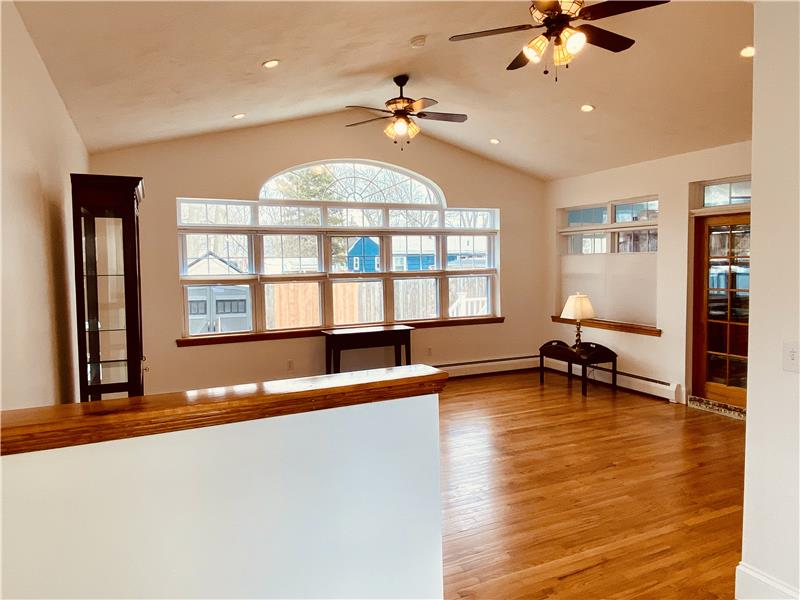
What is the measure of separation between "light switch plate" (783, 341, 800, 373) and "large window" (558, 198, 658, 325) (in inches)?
166

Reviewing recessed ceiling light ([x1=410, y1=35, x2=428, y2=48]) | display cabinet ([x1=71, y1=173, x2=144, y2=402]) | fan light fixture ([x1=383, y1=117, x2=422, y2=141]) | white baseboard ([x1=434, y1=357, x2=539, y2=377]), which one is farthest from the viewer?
white baseboard ([x1=434, y1=357, x2=539, y2=377])

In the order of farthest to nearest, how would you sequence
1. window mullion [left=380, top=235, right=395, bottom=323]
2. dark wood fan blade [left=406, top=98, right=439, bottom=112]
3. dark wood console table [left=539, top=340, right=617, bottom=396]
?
window mullion [left=380, top=235, right=395, bottom=323], dark wood console table [left=539, top=340, right=617, bottom=396], dark wood fan blade [left=406, top=98, right=439, bottom=112]

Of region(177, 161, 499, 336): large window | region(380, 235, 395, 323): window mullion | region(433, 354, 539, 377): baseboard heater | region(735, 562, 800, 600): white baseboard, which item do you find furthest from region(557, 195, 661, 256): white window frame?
region(735, 562, 800, 600): white baseboard

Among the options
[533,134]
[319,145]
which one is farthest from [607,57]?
[319,145]

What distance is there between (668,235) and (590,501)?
361cm

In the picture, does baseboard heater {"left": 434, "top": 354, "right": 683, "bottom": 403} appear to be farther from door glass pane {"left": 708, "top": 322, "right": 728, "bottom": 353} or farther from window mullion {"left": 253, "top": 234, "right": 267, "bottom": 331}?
window mullion {"left": 253, "top": 234, "right": 267, "bottom": 331}

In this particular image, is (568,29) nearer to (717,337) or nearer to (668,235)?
(668,235)

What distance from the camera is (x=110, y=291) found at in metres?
3.07

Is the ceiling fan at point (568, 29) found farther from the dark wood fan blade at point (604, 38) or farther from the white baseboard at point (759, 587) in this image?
the white baseboard at point (759, 587)

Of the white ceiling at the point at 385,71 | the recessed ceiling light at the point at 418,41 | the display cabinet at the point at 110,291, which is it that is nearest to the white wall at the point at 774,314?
the white ceiling at the point at 385,71

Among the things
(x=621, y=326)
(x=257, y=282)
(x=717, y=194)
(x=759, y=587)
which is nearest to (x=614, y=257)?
(x=621, y=326)

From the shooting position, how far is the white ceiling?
287 centimetres

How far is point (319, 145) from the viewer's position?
655 cm

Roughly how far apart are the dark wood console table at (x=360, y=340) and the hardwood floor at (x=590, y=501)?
3.90ft
